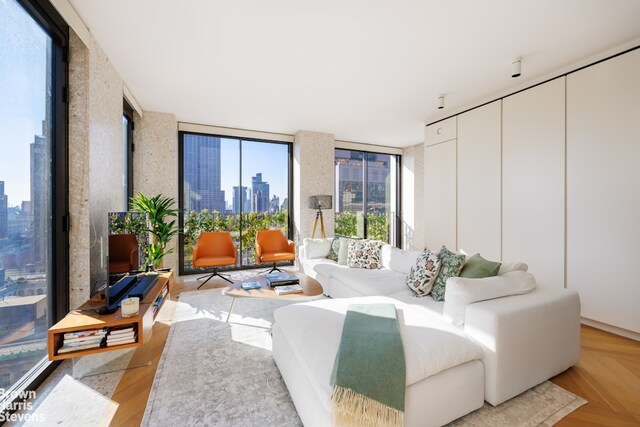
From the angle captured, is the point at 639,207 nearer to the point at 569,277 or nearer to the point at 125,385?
the point at 569,277

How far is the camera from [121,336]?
1.97 meters

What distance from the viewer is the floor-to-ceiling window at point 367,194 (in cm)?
659

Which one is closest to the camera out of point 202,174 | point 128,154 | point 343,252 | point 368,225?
point 343,252

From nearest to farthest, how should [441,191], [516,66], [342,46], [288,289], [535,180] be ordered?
[342,46] → [288,289] → [516,66] → [535,180] → [441,191]

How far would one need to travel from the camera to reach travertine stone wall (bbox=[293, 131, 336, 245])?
5617 mm

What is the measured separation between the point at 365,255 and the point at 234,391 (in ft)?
7.76

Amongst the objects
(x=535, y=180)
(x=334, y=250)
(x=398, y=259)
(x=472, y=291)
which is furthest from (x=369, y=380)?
(x=535, y=180)

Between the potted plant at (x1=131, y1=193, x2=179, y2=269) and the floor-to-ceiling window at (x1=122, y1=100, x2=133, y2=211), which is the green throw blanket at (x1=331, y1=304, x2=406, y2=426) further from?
the floor-to-ceiling window at (x1=122, y1=100, x2=133, y2=211)

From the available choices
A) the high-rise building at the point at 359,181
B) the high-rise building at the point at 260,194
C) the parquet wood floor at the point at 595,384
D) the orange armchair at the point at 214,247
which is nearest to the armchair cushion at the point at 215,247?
the orange armchair at the point at 214,247

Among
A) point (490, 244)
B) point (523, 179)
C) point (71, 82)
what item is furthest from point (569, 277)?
point (71, 82)

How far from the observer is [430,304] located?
2381 mm

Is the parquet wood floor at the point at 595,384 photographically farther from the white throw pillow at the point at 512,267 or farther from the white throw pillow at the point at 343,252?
the white throw pillow at the point at 343,252

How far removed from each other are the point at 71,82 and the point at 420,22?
309 cm

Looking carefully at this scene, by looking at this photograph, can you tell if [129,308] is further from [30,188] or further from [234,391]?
[30,188]
